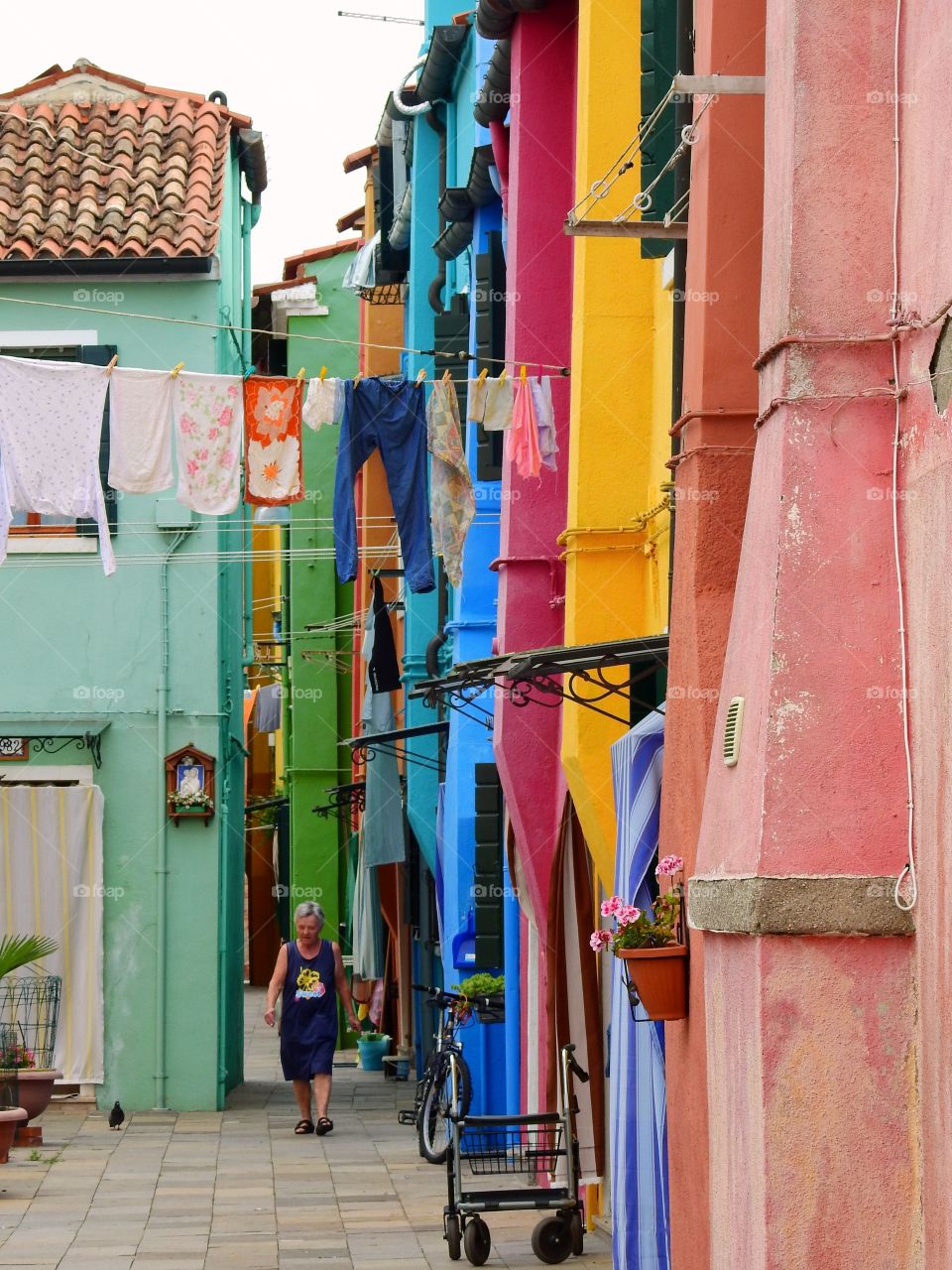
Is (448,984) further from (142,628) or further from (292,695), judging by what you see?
(292,695)

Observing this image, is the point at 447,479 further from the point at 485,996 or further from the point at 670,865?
the point at 670,865

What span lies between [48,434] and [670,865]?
7.21 meters

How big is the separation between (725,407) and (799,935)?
103 inches

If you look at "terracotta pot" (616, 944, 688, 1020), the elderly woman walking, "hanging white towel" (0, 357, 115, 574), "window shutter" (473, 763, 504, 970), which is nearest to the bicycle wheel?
"window shutter" (473, 763, 504, 970)

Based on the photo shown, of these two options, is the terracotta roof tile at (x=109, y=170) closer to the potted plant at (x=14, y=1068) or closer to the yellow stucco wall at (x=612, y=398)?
the potted plant at (x=14, y=1068)

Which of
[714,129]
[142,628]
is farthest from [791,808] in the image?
[142,628]

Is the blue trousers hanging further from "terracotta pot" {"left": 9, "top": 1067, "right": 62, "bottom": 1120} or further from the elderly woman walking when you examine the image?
"terracotta pot" {"left": 9, "top": 1067, "right": 62, "bottom": 1120}

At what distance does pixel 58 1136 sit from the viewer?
17484 mm

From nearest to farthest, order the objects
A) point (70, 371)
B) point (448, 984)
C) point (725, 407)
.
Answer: point (725, 407), point (70, 371), point (448, 984)

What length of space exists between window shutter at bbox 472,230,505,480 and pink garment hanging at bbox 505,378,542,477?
2909 mm

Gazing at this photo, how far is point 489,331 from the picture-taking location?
1697 cm

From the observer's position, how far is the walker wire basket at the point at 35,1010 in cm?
1922

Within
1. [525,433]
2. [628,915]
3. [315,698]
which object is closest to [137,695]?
[525,433]

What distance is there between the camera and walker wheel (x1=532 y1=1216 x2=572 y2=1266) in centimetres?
1092
